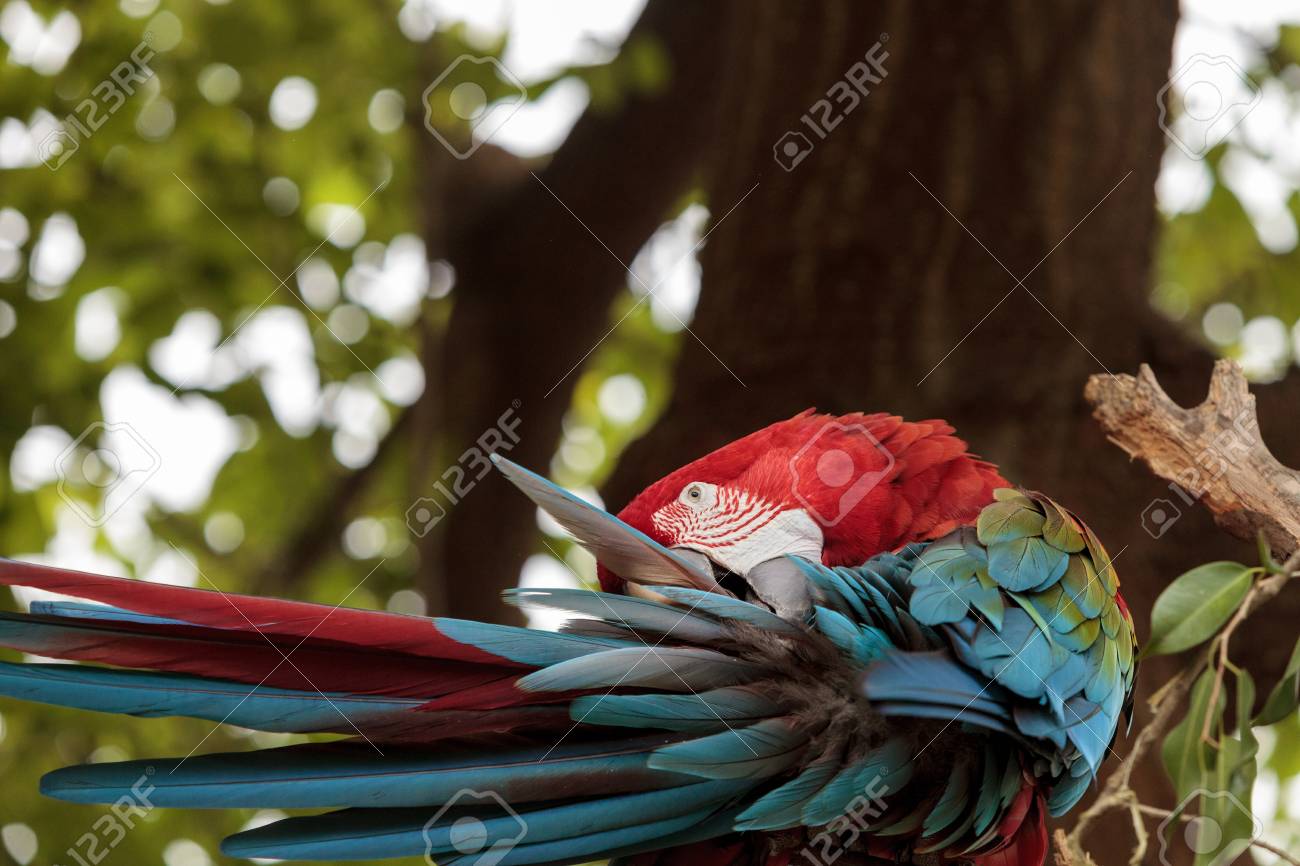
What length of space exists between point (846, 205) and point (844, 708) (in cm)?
101

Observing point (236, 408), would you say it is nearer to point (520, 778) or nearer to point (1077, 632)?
point (520, 778)

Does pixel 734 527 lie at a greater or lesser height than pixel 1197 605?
greater

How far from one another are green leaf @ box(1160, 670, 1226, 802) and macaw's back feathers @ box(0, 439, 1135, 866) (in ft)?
0.21

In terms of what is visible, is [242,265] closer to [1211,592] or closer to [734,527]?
[734,527]
